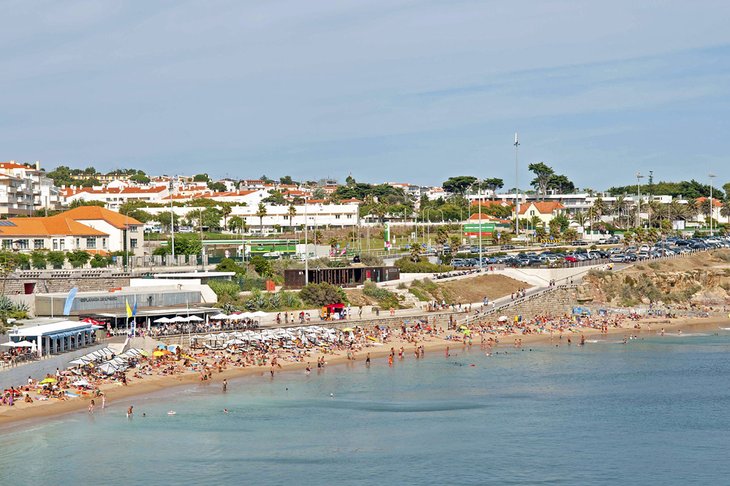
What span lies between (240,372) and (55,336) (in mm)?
11435

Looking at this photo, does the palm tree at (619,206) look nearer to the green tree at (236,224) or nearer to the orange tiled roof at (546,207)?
the orange tiled roof at (546,207)

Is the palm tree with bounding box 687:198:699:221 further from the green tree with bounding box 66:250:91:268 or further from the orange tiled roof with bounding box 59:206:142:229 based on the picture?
the green tree with bounding box 66:250:91:268

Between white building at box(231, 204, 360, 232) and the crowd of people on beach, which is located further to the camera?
white building at box(231, 204, 360, 232)

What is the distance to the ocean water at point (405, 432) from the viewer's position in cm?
3956

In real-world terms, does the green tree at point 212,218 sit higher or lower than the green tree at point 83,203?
lower

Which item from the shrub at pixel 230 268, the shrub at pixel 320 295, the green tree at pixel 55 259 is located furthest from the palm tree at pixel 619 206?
the green tree at pixel 55 259

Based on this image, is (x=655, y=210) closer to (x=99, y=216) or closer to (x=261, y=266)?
(x=261, y=266)

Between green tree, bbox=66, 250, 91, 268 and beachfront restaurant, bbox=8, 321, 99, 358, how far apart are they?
25.0m

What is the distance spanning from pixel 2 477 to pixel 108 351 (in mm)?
18635

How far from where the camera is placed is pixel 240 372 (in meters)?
59.3

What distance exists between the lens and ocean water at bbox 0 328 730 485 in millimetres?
39562

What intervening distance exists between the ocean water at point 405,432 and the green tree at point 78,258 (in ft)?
97.1

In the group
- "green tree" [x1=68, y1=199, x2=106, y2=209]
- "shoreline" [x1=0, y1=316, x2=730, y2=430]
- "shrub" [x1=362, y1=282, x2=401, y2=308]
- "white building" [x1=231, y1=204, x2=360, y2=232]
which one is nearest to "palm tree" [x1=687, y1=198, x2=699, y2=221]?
"white building" [x1=231, y1=204, x2=360, y2=232]

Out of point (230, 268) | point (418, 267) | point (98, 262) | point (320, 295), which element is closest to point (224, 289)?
point (320, 295)
